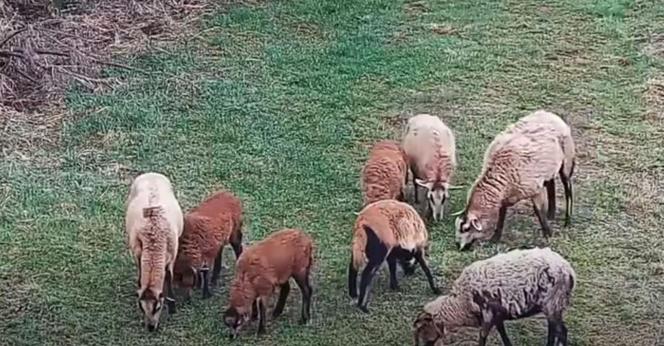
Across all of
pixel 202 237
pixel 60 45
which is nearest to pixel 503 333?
pixel 202 237

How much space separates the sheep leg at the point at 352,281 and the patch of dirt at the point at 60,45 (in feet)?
8.80

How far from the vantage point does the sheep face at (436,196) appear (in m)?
6.09

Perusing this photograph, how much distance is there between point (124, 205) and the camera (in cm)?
638

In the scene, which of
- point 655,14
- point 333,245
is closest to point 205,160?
point 333,245

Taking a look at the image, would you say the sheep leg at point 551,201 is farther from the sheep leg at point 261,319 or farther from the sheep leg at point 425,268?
the sheep leg at point 261,319

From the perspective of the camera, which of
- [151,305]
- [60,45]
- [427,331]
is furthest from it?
[60,45]

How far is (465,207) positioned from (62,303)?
2.12 m

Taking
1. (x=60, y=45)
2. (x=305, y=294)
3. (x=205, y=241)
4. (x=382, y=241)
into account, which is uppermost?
(x=382, y=241)

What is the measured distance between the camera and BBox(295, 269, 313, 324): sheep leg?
520 cm

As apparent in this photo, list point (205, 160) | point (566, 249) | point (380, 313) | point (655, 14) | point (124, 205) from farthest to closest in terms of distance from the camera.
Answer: point (655, 14)
point (205, 160)
point (124, 205)
point (566, 249)
point (380, 313)

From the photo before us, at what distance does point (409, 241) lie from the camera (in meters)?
5.33

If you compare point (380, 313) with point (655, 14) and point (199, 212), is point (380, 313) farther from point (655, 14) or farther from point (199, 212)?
point (655, 14)

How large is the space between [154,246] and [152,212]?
7.1 inches

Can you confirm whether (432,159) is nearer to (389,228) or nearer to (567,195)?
(567,195)
